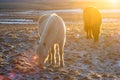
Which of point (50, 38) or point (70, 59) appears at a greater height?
point (50, 38)

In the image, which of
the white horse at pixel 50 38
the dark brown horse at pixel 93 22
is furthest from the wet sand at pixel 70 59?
the white horse at pixel 50 38

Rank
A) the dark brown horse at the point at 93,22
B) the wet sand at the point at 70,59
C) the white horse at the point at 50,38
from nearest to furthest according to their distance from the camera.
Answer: the white horse at the point at 50,38
the wet sand at the point at 70,59
the dark brown horse at the point at 93,22

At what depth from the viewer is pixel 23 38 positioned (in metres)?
16.3

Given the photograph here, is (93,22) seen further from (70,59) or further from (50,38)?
(50,38)

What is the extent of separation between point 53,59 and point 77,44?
429 centimetres

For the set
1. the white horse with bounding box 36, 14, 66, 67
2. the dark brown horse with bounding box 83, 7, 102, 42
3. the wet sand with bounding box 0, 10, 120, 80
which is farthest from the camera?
the dark brown horse with bounding box 83, 7, 102, 42

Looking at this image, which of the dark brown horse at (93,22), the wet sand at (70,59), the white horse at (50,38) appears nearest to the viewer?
the white horse at (50,38)

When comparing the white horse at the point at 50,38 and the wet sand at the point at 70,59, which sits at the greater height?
the white horse at the point at 50,38

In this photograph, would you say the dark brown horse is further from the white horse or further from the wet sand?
the white horse

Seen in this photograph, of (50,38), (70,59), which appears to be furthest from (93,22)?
(50,38)

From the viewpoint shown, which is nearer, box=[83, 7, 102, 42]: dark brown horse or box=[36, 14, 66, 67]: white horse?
box=[36, 14, 66, 67]: white horse

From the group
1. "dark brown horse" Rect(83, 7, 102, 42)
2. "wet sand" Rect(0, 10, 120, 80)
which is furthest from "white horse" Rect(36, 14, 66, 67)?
"dark brown horse" Rect(83, 7, 102, 42)

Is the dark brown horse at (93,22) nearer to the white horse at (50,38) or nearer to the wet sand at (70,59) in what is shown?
the wet sand at (70,59)

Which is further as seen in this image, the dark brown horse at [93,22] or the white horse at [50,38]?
the dark brown horse at [93,22]
